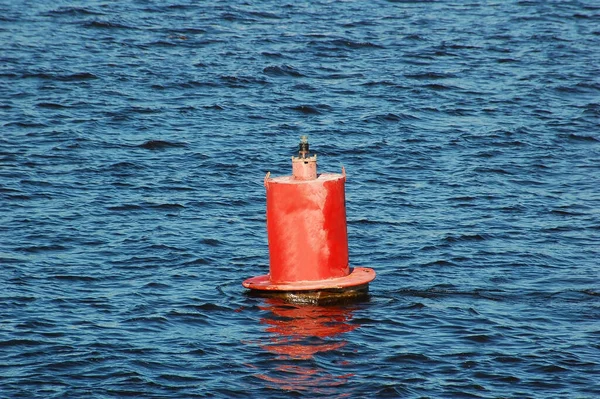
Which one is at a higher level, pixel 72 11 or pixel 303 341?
pixel 72 11

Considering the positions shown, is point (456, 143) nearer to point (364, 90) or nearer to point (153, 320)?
point (364, 90)

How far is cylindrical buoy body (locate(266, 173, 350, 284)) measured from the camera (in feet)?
35.4

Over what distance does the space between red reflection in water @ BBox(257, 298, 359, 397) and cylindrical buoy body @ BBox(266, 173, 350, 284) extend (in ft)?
1.22

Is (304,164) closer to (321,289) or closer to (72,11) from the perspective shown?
(321,289)

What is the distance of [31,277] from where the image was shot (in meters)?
12.4

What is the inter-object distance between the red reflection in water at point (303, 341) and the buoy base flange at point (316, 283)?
0.27 m

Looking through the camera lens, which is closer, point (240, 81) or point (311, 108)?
point (311, 108)

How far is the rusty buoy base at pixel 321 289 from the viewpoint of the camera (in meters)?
10.9

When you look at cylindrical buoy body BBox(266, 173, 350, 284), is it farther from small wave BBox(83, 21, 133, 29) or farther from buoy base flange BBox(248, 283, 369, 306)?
small wave BBox(83, 21, 133, 29)

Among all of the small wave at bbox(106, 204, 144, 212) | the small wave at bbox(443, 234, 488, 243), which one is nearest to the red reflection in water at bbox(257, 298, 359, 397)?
the small wave at bbox(443, 234, 488, 243)

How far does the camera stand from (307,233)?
35.6ft

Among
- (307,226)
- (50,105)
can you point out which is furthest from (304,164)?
(50,105)

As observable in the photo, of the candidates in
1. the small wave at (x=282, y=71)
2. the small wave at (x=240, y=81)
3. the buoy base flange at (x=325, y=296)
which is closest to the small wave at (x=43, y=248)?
A: the buoy base flange at (x=325, y=296)

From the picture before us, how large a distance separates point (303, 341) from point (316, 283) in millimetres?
790
